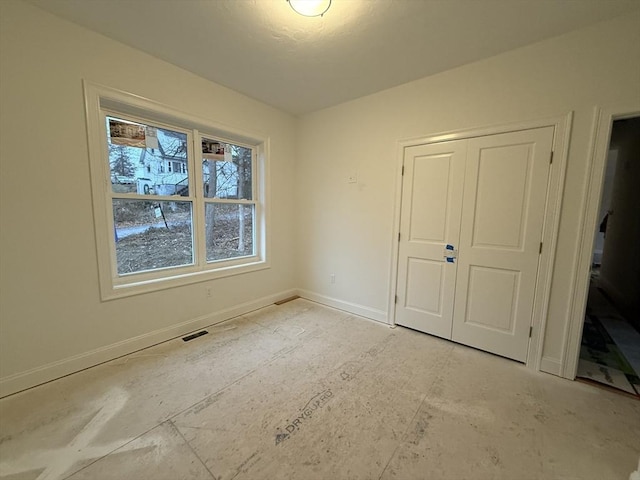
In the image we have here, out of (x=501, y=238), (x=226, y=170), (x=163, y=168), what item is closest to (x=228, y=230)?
(x=226, y=170)

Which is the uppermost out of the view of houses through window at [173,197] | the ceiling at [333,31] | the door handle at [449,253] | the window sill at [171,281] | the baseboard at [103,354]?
the ceiling at [333,31]

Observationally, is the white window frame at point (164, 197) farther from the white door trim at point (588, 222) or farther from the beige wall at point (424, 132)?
the white door trim at point (588, 222)

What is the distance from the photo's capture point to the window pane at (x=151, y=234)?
7.70 feet

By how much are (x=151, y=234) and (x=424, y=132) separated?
2.98 metres

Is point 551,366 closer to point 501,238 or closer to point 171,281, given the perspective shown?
point 501,238

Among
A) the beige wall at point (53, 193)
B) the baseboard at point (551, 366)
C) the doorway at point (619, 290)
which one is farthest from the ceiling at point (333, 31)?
the baseboard at point (551, 366)

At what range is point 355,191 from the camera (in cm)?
317

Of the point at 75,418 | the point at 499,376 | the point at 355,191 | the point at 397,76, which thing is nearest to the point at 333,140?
the point at 355,191

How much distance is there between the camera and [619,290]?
3904 mm

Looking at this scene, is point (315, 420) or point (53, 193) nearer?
point (315, 420)

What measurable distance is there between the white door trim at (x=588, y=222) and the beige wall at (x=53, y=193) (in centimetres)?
359

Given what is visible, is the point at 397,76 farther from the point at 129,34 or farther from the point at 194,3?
the point at 129,34

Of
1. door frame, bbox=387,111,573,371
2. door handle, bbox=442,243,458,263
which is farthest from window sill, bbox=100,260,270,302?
door frame, bbox=387,111,573,371

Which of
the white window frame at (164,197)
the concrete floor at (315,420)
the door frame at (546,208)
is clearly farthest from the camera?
the white window frame at (164,197)
